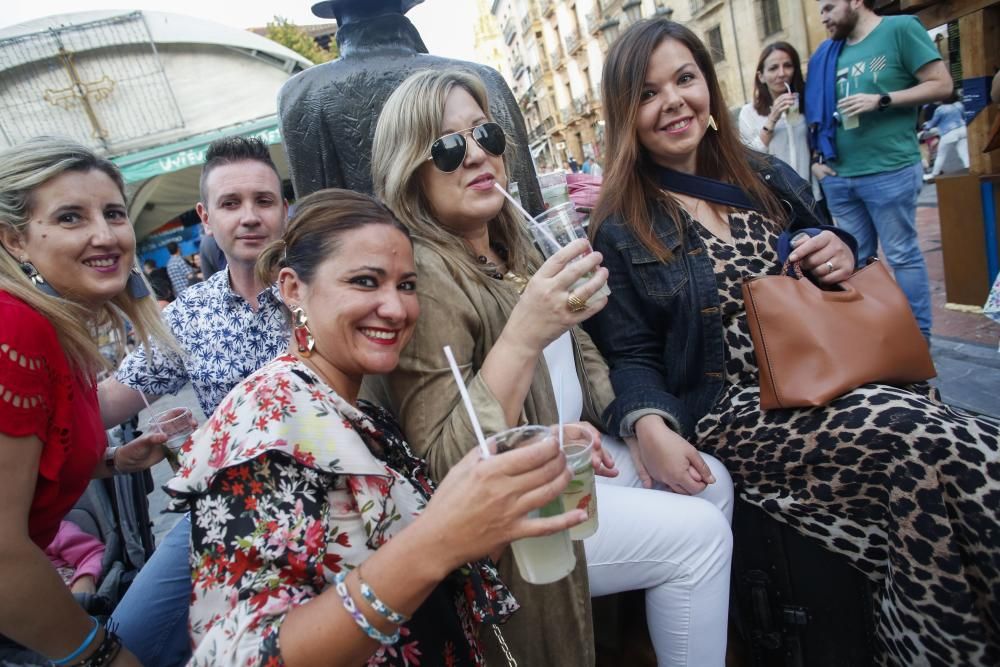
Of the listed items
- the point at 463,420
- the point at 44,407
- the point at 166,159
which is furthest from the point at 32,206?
the point at 166,159

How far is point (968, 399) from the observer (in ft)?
10.4

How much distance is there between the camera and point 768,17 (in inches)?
778

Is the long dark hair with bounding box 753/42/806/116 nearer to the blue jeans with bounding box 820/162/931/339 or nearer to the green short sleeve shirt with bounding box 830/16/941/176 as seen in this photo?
the green short sleeve shirt with bounding box 830/16/941/176

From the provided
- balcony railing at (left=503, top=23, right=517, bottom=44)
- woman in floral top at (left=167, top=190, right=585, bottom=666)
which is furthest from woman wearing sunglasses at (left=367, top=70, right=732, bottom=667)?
balcony railing at (left=503, top=23, right=517, bottom=44)

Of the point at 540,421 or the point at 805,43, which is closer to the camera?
the point at 540,421

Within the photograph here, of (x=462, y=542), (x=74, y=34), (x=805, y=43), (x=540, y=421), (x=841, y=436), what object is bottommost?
(x=841, y=436)

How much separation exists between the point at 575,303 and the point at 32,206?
145 cm

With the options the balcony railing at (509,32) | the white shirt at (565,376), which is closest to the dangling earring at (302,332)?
the white shirt at (565,376)

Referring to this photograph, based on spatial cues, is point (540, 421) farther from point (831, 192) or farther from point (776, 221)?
point (831, 192)

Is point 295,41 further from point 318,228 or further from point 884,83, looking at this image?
point 318,228

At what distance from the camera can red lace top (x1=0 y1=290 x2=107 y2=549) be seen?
1199 mm

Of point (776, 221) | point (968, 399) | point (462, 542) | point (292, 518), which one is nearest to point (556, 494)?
point (462, 542)

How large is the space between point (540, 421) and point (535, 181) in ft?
4.89

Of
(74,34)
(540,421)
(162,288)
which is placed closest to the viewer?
(540,421)
